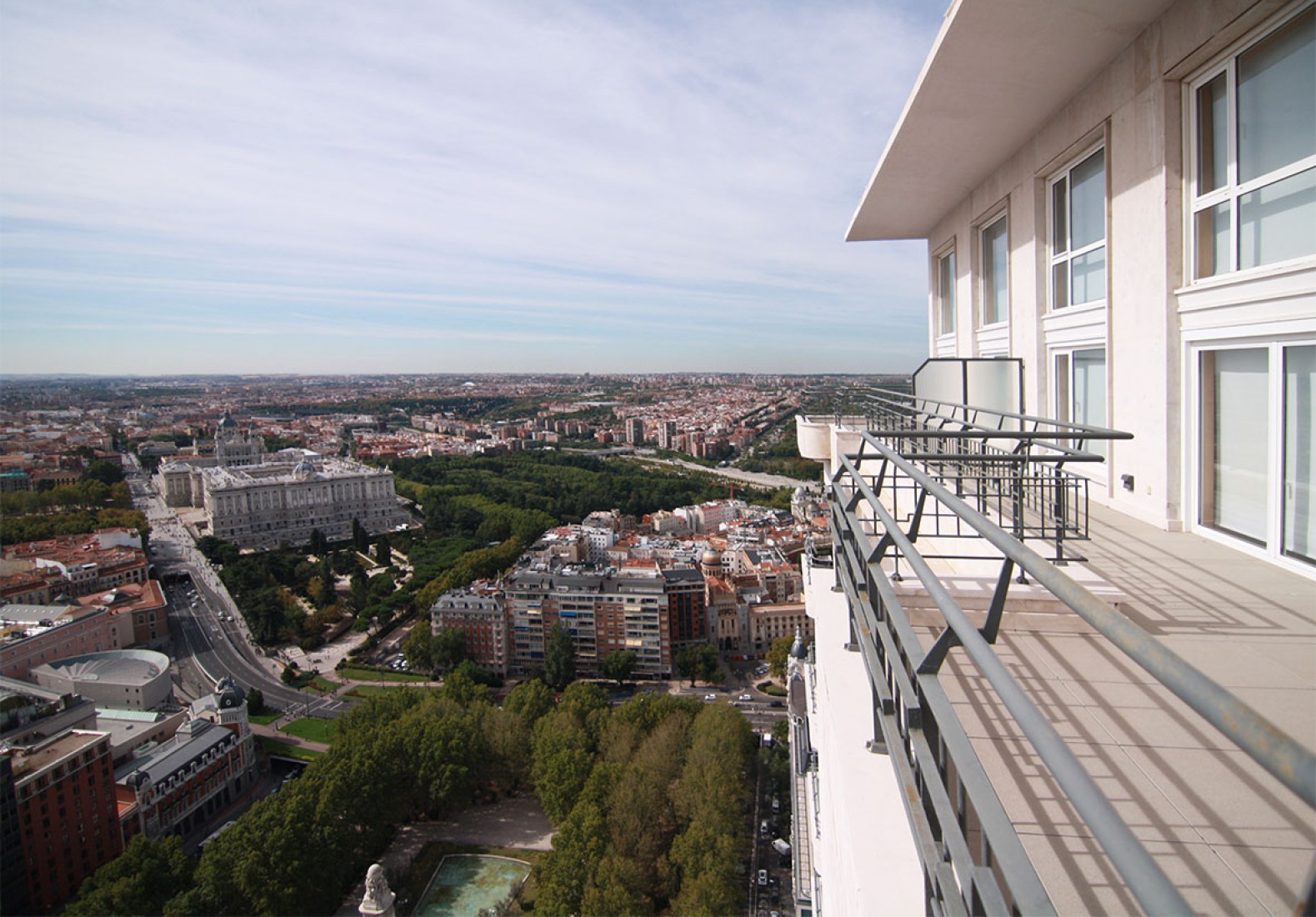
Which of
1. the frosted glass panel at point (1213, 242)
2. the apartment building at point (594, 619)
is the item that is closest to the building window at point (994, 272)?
the frosted glass panel at point (1213, 242)

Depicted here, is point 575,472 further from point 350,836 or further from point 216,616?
point 350,836

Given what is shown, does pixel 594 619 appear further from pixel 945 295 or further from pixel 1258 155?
pixel 1258 155

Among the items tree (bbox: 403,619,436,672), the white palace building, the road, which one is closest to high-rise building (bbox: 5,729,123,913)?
the road

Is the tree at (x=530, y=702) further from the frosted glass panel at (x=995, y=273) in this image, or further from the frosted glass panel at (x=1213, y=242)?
the frosted glass panel at (x=1213, y=242)

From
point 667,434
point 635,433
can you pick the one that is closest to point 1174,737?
point 667,434

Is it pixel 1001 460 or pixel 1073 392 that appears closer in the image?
pixel 1001 460

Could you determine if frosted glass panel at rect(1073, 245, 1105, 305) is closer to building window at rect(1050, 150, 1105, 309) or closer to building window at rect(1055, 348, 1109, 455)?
building window at rect(1050, 150, 1105, 309)

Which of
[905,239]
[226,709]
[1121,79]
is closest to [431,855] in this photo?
[226,709]
